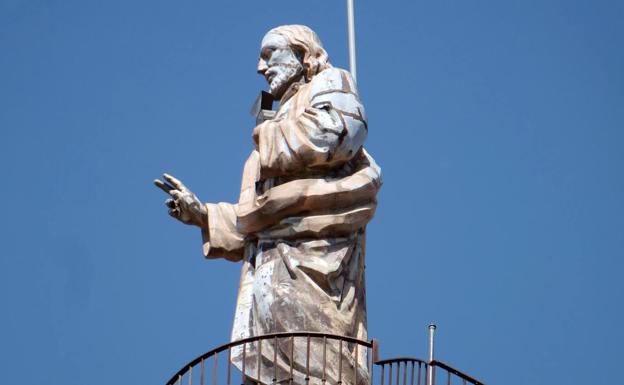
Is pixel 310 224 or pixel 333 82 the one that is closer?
pixel 310 224

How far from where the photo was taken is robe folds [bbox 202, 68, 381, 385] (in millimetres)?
19844

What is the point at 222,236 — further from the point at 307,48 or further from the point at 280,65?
the point at 307,48

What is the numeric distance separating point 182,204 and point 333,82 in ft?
6.78

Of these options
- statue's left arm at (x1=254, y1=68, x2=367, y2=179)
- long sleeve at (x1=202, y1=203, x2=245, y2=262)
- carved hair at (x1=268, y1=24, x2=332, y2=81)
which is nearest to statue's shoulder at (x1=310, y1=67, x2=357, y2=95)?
statue's left arm at (x1=254, y1=68, x2=367, y2=179)

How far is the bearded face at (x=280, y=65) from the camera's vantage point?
21.4m

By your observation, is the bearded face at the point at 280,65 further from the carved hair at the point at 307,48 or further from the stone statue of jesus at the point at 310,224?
the stone statue of jesus at the point at 310,224

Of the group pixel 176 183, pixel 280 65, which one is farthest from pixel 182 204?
pixel 280 65

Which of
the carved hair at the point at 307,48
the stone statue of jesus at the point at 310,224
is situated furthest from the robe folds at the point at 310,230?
the carved hair at the point at 307,48

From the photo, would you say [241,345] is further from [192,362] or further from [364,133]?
[364,133]

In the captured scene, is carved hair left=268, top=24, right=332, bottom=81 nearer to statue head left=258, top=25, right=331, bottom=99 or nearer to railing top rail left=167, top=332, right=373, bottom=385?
statue head left=258, top=25, right=331, bottom=99

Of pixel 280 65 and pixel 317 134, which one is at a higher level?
pixel 280 65

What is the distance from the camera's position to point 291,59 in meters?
21.5

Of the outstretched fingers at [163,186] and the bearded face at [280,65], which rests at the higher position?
the bearded face at [280,65]

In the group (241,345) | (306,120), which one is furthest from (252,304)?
(306,120)
